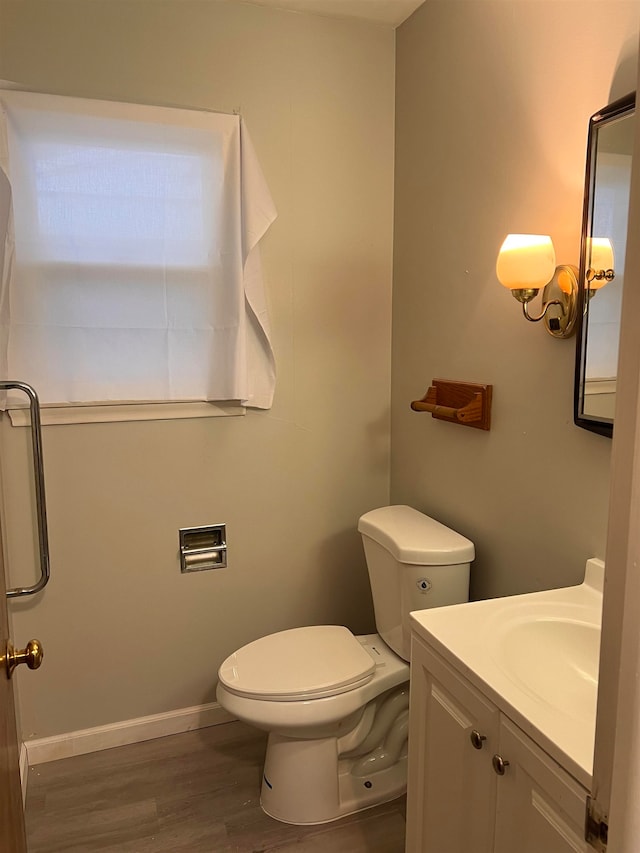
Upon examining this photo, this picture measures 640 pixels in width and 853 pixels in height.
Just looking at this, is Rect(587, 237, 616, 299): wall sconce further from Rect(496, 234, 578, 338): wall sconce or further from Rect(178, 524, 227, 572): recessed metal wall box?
Rect(178, 524, 227, 572): recessed metal wall box

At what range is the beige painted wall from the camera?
2037 millimetres

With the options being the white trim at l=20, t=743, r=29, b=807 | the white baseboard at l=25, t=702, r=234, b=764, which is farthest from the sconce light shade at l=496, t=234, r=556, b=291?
the white trim at l=20, t=743, r=29, b=807

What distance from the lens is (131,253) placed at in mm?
2059

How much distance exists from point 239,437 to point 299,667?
811 mm

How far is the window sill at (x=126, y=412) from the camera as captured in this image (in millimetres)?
2027

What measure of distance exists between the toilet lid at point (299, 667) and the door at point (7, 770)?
2.50 ft

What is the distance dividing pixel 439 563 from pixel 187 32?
6.03 feet

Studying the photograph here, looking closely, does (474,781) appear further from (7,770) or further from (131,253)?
(131,253)

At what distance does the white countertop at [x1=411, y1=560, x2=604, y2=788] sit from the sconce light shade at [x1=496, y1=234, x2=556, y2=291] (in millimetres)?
674

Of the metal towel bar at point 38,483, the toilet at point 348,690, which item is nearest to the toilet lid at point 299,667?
the toilet at point 348,690

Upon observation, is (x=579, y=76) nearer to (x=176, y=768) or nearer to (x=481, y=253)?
(x=481, y=253)

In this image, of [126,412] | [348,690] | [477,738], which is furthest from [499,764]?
[126,412]

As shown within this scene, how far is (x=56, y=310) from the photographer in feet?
6.53

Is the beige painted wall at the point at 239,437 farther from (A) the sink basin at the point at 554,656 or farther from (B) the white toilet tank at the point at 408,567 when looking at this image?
(A) the sink basin at the point at 554,656
